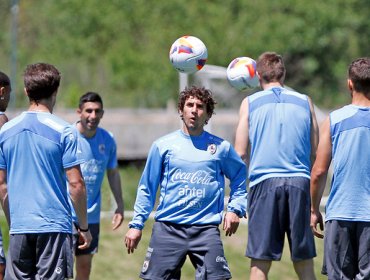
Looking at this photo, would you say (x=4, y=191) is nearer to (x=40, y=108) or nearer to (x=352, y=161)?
(x=40, y=108)

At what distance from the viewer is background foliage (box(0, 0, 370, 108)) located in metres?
36.1

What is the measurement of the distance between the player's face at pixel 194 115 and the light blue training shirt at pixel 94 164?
254 cm

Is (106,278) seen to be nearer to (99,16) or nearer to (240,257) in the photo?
(240,257)

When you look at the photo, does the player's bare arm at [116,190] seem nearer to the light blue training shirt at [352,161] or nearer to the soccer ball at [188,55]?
the soccer ball at [188,55]

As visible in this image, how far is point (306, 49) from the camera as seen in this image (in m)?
38.1

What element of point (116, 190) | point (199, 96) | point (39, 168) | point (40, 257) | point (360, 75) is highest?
point (360, 75)

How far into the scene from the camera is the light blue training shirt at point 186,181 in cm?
868

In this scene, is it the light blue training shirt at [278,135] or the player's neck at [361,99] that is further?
the light blue training shirt at [278,135]

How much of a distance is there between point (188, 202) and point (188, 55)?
204 centimetres

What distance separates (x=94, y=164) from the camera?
11.2 metres

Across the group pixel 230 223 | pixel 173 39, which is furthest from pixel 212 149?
pixel 173 39

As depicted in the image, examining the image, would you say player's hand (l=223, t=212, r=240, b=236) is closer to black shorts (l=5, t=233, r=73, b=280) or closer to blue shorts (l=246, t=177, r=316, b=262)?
blue shorts (l=246, t=177, r=316, b=262)

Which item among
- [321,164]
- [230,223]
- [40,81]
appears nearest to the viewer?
[40,81]

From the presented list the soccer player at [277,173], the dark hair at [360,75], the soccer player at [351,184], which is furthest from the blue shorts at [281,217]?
the dark hair at [360,75]
